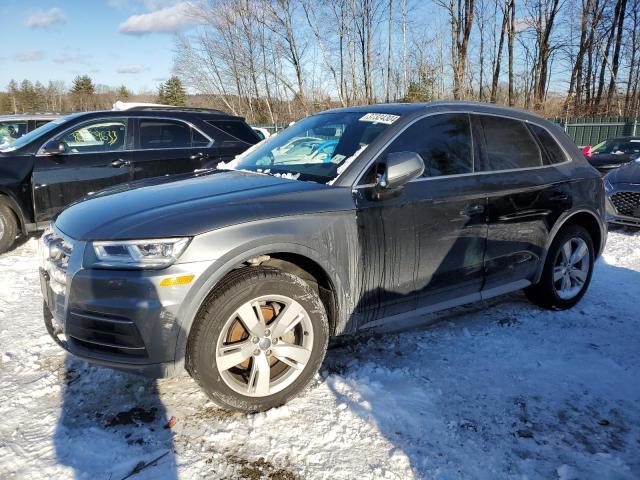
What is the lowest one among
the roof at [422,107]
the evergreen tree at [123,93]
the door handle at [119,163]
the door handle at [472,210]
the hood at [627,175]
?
the hood at [627,175]

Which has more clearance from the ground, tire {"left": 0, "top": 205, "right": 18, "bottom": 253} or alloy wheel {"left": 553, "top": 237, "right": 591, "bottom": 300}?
tire {"left": 0, "top": 205, "right": 18, "bottom": 253}

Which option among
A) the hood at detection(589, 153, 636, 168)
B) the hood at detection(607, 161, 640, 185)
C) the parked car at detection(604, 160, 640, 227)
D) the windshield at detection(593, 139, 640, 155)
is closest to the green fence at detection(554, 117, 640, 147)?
the windshield at detection(593, 139, 640, 155)

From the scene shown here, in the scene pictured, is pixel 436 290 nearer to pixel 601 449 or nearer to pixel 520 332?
pixel 520 332

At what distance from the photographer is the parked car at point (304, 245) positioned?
2.34 metres

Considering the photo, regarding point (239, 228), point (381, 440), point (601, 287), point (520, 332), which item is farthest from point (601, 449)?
point (601, 287)

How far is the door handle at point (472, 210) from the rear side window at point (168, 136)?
14.8 feet

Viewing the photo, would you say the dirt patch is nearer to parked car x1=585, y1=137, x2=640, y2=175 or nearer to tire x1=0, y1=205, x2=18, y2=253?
tire x1=0, y1=205, x2=18, y2=253

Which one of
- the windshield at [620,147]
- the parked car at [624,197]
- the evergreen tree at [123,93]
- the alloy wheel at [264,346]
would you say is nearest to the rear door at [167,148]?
the alloy wheel at [264,346]

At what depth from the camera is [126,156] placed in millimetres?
6316

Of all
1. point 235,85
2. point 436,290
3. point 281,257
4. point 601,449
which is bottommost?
point 601,449

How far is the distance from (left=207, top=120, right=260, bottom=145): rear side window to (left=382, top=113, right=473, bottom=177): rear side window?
422cm

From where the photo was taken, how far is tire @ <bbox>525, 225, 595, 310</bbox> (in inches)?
160

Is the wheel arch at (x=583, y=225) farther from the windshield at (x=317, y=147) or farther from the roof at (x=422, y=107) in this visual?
the windshield at (x=317, y=147)

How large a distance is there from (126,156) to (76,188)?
75 cm
